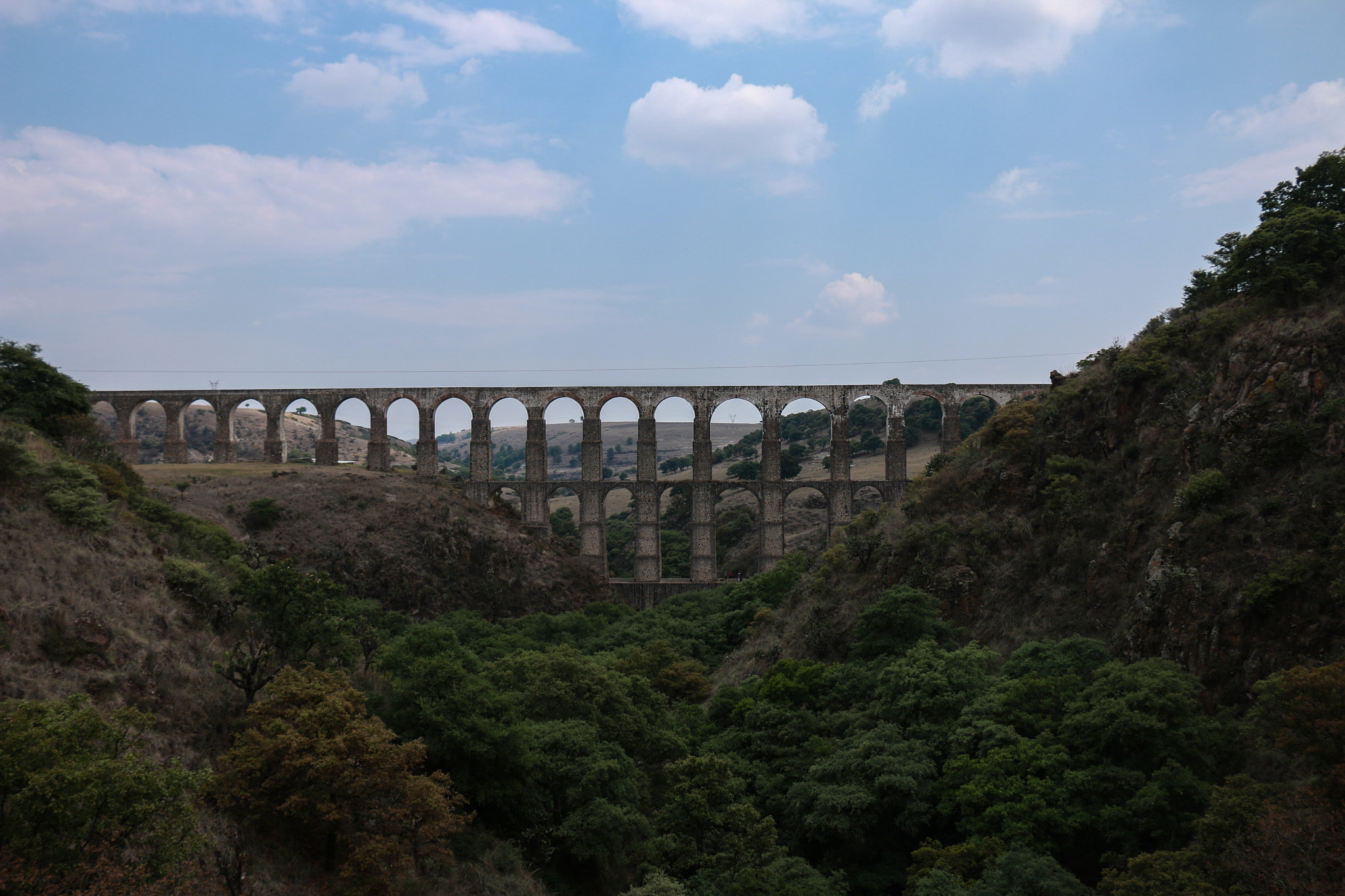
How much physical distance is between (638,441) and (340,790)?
43.5 m

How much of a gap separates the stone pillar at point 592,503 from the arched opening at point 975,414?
49994 mm

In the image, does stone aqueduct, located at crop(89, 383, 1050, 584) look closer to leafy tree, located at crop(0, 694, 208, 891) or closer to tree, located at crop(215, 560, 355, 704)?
tree, located at crop(215, 560, 355, 704)

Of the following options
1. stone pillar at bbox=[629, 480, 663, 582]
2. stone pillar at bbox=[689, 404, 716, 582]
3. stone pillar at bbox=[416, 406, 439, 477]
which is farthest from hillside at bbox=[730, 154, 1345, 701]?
stone pillar at bbox=[416, 406, 439, 477]

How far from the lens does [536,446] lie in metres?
61.7

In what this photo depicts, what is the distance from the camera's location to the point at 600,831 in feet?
69.0

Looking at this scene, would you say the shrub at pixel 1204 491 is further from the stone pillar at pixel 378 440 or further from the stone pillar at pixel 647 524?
the stone pillar at pixel 378 440

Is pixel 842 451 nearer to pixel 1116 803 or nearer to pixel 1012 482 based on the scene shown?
pixel 1012 482

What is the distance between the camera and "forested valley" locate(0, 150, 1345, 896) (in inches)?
586

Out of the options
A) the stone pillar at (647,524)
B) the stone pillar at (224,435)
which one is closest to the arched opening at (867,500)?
the stone pillar at (647,524)

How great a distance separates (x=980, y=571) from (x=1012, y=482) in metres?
3.98

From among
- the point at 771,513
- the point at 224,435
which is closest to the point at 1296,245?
the point at 771,513

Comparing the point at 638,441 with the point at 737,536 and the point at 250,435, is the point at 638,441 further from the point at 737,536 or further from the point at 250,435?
the point at 250,435

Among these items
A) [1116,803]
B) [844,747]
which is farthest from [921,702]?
[1116,803]

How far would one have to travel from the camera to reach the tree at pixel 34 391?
107 ft
